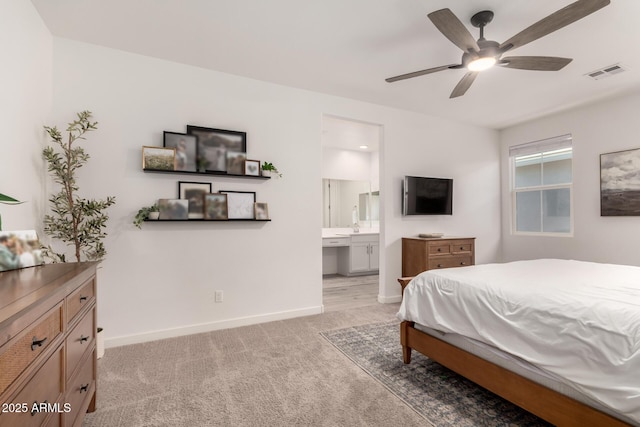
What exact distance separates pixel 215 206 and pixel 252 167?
563 millimetres

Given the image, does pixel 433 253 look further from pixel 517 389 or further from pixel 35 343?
pixel 35 343

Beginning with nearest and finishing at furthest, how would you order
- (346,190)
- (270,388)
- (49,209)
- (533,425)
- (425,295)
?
1. (533,425)
2. (270,388)
3. (425,295)
4. (49,209)
5. (346,190)

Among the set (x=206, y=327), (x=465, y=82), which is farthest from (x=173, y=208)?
(x=465, y=82)

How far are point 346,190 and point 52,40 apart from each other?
16.4 ft

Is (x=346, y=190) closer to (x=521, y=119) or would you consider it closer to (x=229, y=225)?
(x=521, y=119)

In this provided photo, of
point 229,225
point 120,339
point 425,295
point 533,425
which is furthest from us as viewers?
point 229,225

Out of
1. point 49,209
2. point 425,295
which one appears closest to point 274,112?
point 49,209

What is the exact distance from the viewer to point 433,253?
13.6 ft

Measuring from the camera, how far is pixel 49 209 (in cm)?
257

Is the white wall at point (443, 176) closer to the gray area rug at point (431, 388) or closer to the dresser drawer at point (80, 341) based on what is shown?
the gray area rug at point (431, 388)

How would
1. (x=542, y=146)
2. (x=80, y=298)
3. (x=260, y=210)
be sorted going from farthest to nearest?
(x=542, y=146) → (x=260, y=210) → (x=80, y=298)

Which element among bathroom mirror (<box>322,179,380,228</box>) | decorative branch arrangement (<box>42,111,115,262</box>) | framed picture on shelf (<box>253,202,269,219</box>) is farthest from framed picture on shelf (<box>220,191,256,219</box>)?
bathroom mirror (<box>322,179,380,228</box>)

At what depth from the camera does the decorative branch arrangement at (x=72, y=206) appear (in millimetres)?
2428

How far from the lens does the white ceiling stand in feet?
7.45
